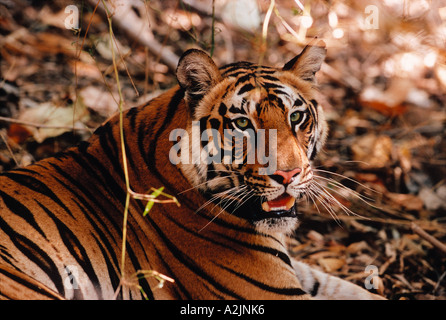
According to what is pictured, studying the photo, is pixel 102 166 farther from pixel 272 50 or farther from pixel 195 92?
pixel 272 50

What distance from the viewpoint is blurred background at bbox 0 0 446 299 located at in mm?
2791

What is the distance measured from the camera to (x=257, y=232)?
202 centimetres

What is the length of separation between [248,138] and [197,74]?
341mm

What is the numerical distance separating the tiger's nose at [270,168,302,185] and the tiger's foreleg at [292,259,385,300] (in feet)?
2.61

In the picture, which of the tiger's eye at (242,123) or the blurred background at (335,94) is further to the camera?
the blurred background at (335,94)

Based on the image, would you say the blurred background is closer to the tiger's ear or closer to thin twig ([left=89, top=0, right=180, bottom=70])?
thin twig ([left=89, top=0, right=180, bottom=70])

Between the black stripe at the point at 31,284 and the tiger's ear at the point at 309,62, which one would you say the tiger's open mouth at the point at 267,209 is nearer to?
the tiger's ear at the point at 309,62

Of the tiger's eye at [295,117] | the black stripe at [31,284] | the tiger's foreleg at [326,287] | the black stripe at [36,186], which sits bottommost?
the tiger's foreleg at [326,287]

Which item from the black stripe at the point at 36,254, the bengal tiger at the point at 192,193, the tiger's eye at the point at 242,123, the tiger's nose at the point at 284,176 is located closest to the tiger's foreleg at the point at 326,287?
the bengal tiger at the point at 192,193

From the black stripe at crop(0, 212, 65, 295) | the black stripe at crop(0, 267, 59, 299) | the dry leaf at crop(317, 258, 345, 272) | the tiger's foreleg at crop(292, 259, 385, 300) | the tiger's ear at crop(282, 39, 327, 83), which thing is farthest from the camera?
the dry leaf at crop(317, 258, 345, 272)

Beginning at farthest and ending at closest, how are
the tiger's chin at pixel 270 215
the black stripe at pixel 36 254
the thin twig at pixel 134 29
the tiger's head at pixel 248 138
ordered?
1. the thin twig at pixel 134 29
2. the tiger's chin at pixel 270 215
3. the tiger's head at pixel 248 138
4. the black stripe at pixel 36 254

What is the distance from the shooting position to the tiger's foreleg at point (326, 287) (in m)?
2.36

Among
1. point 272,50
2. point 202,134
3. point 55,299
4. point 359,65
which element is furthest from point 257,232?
point 359,65

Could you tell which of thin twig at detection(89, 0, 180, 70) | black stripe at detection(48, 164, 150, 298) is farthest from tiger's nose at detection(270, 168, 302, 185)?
thin twig at detection(89, 0, 180, 70)
